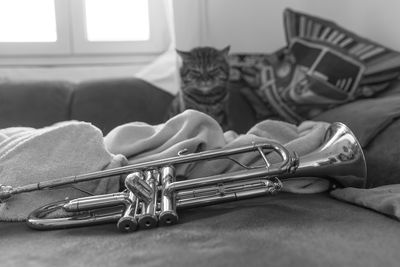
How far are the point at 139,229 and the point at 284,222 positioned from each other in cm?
27

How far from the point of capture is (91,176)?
0.83 metres

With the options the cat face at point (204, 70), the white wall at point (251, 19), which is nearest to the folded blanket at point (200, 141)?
the cat face at point (204, 70)

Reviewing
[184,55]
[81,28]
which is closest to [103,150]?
[184,55]

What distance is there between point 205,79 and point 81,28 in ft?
2.31

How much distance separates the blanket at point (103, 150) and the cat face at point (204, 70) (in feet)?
2.41

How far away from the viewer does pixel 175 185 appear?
788 mm

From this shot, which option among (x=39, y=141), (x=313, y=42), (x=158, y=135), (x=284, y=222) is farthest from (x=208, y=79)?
(x=284, y=222)

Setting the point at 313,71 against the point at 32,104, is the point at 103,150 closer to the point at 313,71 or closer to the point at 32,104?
the point at 32,104

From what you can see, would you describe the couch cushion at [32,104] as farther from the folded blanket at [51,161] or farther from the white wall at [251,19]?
the white wall at [251,19]

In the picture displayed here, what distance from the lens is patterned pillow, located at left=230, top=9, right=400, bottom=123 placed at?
148 cm

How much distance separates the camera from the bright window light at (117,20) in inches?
80.3

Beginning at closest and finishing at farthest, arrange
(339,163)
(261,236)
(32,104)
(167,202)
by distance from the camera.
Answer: (261,236) < (167,202) < (339,163) < (32,104)

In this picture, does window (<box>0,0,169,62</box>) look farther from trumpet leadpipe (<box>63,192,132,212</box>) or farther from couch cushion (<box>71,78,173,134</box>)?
trumpet leadpipe (<box>63,192,132,212</box>)

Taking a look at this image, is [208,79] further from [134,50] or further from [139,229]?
[139,229]
